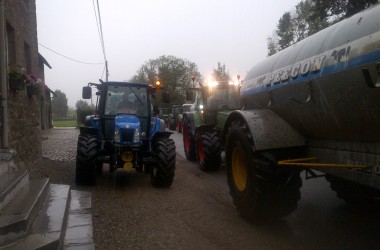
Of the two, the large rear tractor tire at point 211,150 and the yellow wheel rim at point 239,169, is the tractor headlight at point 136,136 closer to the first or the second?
the large rear tractor tire at point 211,150

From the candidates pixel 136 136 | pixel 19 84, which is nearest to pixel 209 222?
pixel 136 136

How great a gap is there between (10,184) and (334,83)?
3.97 m

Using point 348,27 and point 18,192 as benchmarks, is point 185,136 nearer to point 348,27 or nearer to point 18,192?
point 18,192

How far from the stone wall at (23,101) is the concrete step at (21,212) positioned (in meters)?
1.97

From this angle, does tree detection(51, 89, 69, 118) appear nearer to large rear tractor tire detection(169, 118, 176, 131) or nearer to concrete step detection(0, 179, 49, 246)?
large rear tractor tire detection(169, 118, 176, 131)

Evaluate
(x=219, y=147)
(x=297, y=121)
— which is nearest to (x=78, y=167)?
(x=219, y=147)

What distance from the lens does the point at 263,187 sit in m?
4.46

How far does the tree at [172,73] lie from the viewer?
50.8 m

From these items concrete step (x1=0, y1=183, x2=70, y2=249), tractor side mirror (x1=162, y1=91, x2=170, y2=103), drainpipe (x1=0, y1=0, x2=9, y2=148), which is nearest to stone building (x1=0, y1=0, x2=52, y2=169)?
drainpipe (x1=0, y1=0, x2=9, y2=148)

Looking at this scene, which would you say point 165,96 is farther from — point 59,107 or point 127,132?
point 59,107

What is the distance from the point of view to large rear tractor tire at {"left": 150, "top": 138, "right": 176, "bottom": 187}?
7.24 m

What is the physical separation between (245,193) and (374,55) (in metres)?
2.48

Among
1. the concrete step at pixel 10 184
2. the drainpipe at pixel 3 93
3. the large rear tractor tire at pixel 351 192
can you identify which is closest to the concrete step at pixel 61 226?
the concrete step at pixel 10 184

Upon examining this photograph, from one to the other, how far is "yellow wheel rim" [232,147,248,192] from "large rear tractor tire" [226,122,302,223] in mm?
45
